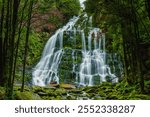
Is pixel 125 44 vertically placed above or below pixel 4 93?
above

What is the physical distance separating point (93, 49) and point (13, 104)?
73.7ft

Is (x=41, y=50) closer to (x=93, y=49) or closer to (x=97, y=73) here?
(x=93, y=49)

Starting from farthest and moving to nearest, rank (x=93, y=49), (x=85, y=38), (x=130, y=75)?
(x=85, y=38)
(x=93, y=49)
(x=130, y=75)

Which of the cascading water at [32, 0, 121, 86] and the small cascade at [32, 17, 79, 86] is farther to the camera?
the small cascade at [32, 17, 79, 86]

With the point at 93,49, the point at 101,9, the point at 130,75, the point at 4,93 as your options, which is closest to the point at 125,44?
the point at 130,75

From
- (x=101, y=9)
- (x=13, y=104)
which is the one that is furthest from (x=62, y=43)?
(x=13, y=104)

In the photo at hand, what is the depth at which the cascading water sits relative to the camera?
77.5 feet

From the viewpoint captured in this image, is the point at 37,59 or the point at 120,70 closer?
the point at 120,70

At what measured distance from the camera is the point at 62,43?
28.8 metres

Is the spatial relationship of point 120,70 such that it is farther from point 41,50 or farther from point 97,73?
point 41,50

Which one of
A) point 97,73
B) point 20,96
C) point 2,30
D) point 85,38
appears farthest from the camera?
point 85,38

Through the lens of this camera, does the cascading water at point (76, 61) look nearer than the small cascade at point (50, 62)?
Yes

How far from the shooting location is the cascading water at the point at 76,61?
2361cm

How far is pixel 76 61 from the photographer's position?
85.7 feet
